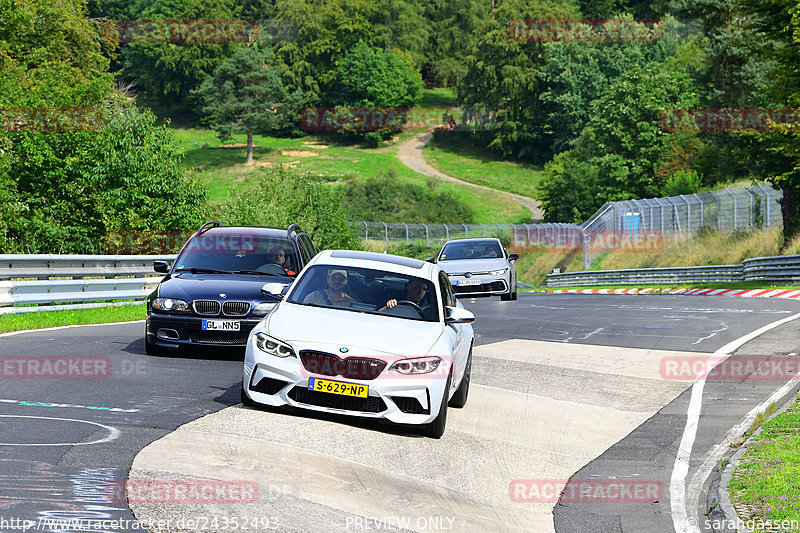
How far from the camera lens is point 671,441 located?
9680 millimetres

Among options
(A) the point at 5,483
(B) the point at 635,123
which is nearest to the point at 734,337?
(A) the point at 5,483

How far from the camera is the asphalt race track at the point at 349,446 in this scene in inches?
247

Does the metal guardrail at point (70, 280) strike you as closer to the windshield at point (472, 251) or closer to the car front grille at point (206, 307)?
the car front grille at point (206, 307)

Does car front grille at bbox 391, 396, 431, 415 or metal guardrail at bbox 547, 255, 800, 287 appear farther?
metal guardrail at bbox 547, 255, 800, 287

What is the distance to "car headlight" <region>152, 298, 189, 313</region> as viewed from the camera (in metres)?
12.5

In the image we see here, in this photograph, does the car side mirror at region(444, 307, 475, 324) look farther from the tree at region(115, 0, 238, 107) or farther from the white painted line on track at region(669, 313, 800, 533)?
the tree at region(115, 0, 238, 107)

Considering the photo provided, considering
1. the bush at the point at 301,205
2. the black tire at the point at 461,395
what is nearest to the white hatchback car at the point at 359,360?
the black tire at the point at 461,395

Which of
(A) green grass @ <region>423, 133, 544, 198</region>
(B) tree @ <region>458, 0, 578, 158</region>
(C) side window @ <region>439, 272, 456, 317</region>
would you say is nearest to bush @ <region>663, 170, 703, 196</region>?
(A) green grass @ <region>423, 133, 544, 198</region>

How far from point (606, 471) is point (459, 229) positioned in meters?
57.5

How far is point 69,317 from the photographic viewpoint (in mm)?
18875

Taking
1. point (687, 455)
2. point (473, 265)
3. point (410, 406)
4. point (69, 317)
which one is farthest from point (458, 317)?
point (473, 265)

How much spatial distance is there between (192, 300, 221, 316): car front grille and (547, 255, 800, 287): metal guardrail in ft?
78.6

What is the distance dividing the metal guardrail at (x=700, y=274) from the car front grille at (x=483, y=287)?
34.7ft

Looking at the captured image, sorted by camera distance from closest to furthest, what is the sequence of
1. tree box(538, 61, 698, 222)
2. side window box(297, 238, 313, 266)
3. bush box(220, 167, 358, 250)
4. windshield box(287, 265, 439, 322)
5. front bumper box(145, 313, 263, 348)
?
windshield box(287, 265, 439, 322), front bumper box(145, 313, 263, 348), side window box(297, 238, 313, 266), bush box(220, 167, 358, 250), tree box(538, 61, 698, 222)
